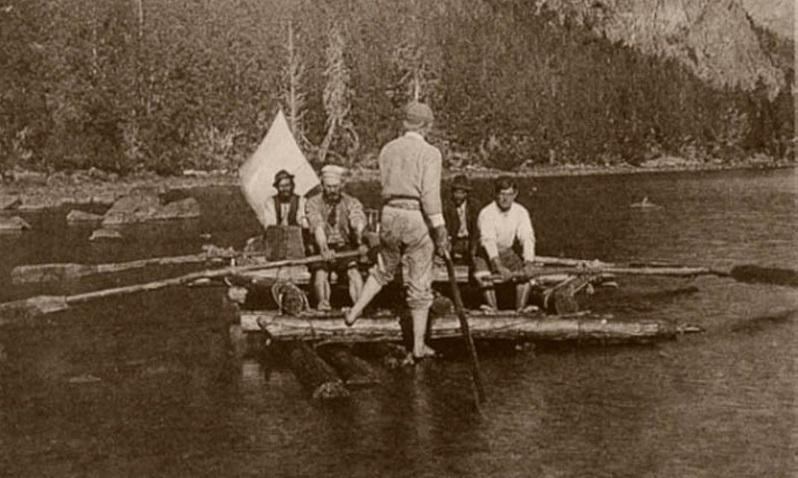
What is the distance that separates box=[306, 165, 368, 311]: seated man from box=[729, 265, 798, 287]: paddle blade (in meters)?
7.26

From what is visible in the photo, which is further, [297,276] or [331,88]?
[331,88]

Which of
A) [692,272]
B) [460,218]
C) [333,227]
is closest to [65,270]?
[333,227]

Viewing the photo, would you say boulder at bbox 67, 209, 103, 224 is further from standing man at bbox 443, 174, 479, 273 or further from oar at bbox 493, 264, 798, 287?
oar at bbox 493, 264, 798, 287

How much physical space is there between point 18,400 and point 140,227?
26.7m

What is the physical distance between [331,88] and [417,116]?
98.8m

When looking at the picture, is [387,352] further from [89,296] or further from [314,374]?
[89,296]

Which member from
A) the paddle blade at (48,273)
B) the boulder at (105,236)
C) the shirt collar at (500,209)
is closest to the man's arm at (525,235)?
the shirt collar at (500,209)

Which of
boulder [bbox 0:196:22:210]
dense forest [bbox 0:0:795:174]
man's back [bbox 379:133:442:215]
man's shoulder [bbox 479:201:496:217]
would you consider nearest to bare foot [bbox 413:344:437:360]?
man's back [bbox 379:133:442:215]

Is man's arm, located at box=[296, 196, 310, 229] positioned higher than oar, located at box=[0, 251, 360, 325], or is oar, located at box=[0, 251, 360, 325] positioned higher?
man's arm, located at box=[296, 196, 310, 229]

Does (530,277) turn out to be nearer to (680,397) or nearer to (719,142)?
(680,397)

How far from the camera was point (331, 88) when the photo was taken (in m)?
110

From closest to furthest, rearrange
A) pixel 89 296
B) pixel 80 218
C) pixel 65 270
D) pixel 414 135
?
pixel 414 135 < pixel 89 296 < pixel 65 270 < pixel 80 218

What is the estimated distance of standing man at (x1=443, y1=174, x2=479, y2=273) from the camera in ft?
53.8

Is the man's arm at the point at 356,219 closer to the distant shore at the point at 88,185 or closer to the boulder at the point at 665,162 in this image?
the distant shore at the point at 88,185
